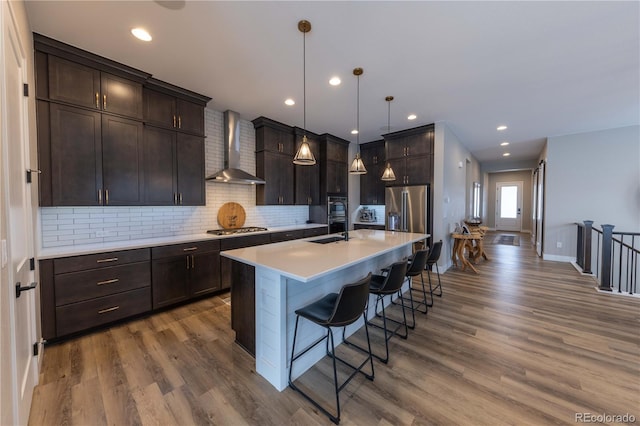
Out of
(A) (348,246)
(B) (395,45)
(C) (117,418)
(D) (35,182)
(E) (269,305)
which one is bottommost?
(C) (117,418)

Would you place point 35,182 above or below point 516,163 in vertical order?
below

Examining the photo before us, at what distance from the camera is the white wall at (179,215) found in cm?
277

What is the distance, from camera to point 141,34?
227 cm

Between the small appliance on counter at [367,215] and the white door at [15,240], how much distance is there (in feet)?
18.8

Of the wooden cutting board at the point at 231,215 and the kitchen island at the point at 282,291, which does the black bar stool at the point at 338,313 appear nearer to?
the kitchen island at the point at 282,291

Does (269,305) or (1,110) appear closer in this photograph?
(1,110)

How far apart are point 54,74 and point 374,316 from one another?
419cm

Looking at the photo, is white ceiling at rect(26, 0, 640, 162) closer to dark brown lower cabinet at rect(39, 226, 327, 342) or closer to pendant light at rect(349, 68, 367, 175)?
pendant light at rect(349, 68, 367, 175)

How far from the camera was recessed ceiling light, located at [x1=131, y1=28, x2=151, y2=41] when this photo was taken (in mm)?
2223

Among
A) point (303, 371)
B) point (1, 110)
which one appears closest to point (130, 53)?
point (1, 110)

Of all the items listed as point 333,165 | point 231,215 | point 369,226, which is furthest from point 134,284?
point 369,226

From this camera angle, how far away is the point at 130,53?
8.38ft

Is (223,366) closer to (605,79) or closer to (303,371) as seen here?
(303,371)

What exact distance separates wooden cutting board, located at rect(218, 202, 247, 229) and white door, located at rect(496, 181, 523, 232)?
11443 millimetres
